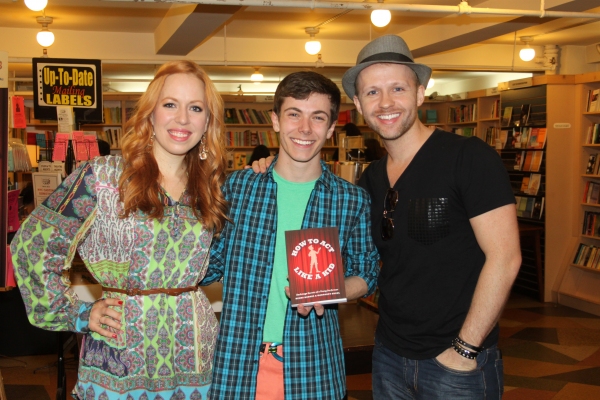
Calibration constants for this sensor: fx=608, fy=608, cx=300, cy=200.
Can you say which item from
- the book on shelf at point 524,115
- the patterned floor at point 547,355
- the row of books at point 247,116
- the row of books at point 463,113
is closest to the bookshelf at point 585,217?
the patterned floor at point 547,355

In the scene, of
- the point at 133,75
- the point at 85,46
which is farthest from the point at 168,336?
the point at 133,75

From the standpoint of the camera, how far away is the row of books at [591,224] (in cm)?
724

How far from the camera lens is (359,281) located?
6.88 ft

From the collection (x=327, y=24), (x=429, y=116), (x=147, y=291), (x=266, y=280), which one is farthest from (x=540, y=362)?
(x=429, y=116)

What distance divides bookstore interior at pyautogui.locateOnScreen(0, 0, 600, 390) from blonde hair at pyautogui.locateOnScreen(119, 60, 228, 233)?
114 inches

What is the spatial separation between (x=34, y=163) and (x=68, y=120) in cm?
98

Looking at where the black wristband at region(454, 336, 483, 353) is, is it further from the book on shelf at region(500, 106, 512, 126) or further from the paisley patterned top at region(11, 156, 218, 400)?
the book on shelf at region(500, 106, 512, 126)

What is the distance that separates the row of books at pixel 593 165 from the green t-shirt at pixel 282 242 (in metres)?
6.23

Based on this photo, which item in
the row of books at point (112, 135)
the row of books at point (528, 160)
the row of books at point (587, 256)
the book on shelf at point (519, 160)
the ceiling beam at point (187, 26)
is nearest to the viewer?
the ceiling beam at point (187, 26)

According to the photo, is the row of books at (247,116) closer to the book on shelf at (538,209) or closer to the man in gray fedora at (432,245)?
the book on shelf at (538,209)

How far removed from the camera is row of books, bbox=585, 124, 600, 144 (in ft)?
23.7

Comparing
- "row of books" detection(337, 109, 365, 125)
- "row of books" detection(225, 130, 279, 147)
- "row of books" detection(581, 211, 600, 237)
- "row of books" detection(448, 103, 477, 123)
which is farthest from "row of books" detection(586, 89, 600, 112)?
"row of books" detection(225, 130, 279, 147)

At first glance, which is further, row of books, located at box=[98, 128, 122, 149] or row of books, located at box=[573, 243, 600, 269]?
row of books, located at box=[98, 128, 122, 149]

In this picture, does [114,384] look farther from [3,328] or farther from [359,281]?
Answer: [3,328]
